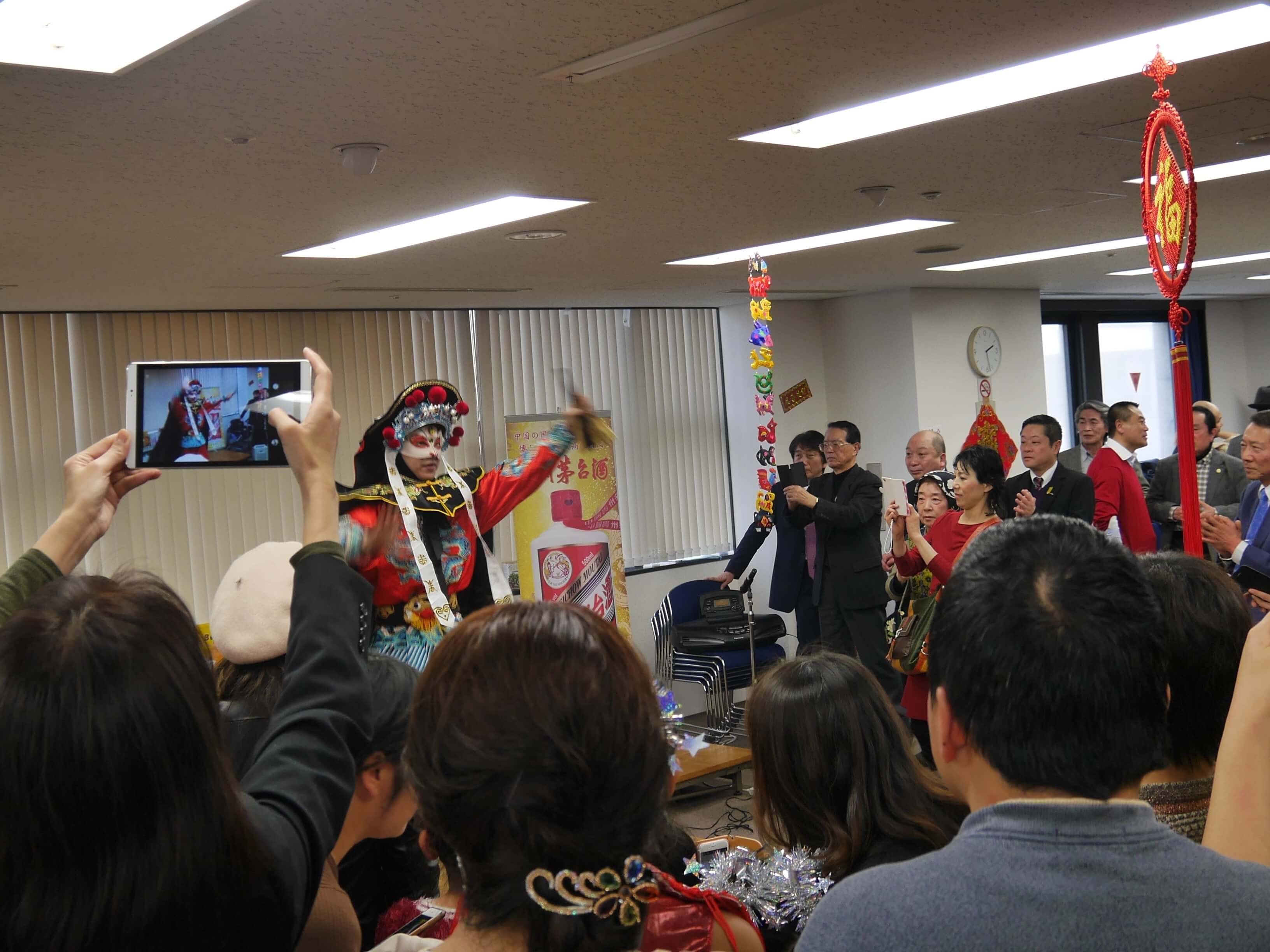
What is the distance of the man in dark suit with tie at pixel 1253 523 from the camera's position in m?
3.33

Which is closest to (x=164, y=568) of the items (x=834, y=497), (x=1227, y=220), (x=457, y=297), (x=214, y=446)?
(x=457, y=297)

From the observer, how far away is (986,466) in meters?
4.17

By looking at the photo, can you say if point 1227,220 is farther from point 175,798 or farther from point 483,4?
→ point 175,798

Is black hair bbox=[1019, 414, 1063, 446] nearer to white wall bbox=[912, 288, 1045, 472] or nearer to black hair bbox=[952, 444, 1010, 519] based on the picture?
black hair bbox=[952, 444, 1010, 519]

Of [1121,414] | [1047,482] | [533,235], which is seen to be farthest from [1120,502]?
[533,235]

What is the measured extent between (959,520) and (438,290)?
2.96 meters

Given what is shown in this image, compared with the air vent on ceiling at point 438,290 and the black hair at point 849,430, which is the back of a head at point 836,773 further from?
the air vent on ceiling at point 438,290

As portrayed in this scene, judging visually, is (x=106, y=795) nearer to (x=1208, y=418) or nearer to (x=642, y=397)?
(x=1208, y=418)

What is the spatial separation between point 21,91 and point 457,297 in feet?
13.2

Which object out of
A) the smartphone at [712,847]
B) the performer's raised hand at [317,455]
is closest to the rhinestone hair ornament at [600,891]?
the performer's raised hand at [317,455]

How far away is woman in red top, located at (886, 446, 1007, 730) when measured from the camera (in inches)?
164

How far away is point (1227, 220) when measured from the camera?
5.58 m

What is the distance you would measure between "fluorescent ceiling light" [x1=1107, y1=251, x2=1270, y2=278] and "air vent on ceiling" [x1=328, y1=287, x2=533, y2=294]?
13.6 feet

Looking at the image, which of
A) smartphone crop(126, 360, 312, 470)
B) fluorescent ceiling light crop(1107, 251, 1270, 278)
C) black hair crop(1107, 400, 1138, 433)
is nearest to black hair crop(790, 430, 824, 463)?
black hair crop(1107, 400, 1138, 433)
